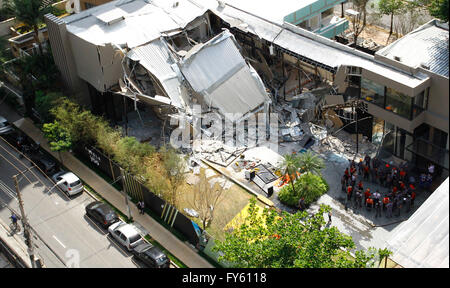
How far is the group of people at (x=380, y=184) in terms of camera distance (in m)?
47.0

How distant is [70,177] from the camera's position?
5297cm

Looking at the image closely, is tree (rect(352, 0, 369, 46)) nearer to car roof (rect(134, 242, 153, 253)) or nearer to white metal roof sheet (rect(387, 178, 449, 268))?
white metal roof sheet (rect(387, 178, 449, 268))

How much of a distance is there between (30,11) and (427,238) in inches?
1827

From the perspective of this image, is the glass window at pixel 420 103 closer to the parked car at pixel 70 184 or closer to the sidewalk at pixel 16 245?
the parked car at pixel 70 184

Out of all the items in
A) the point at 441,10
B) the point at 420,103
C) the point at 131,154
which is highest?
the point at 441,10

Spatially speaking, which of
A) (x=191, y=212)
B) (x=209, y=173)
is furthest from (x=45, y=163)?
(x=191, y=212)

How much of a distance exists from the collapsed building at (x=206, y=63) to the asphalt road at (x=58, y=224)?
34.1 feet

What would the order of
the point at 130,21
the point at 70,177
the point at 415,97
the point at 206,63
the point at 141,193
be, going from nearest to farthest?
1. the point at 415,97
2. the point at 141,193
3. the point at 70,177
4. the point at 206,63
5. the point at 130,21

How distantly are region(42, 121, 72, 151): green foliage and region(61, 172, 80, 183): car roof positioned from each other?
93.9 inches

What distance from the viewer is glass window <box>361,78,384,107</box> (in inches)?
1919

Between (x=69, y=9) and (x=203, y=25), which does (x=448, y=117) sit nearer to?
(x=203, y=25)

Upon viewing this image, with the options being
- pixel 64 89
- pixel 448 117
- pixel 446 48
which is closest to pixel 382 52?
pixel 446 48

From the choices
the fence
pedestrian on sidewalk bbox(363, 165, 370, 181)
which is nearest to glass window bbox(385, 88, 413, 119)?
pedestrian on sidewalk bbox(363, 165, 370, 181)

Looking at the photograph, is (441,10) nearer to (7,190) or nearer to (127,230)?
(127,230)
